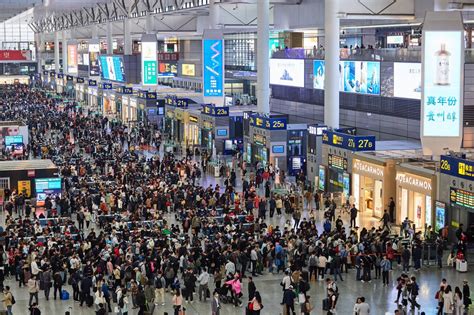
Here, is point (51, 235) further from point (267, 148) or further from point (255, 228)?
point (267, 148)

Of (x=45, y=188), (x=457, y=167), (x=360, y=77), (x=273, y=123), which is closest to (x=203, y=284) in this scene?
(x=457, y=167)

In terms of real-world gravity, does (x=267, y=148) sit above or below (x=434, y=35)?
below

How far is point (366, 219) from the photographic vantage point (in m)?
33.3

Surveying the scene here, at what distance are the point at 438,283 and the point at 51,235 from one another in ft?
36.3

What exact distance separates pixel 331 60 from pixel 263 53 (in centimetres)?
826

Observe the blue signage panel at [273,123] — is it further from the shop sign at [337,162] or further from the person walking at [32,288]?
the person walking at [32,288]

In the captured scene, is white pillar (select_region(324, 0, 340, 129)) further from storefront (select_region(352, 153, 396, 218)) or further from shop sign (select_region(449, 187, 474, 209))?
shop sign (select_region(449, 187, 474, 209))

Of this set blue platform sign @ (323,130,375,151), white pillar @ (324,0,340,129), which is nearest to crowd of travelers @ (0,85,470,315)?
blue platform sign @ (323,130,375,151)

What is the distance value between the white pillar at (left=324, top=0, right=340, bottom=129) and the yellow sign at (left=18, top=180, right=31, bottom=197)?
43.1ft

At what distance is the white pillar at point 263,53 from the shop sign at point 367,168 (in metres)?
13.9

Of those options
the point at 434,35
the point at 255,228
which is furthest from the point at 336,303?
the point at 434,35

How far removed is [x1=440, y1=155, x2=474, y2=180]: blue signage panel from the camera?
89.3 feet

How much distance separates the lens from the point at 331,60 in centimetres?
4016

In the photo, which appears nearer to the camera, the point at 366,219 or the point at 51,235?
the point at 51,235
